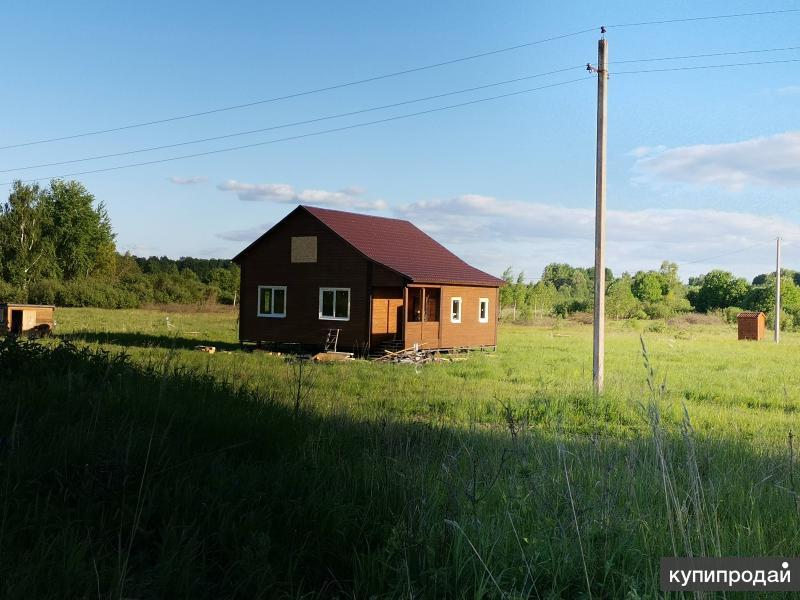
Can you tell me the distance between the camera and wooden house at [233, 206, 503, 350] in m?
24.3

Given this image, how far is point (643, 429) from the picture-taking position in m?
9.77

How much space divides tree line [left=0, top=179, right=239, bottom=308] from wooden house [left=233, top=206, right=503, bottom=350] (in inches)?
1235

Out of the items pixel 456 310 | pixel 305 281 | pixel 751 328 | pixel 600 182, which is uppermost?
pixel 600 182

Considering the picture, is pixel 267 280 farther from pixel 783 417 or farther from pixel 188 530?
pixel 188 530

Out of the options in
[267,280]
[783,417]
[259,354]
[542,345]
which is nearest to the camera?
[783,417]

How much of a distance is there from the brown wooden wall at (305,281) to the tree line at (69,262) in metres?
30.8

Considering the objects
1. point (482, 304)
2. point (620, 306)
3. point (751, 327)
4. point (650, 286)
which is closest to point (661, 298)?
point (650, 286)

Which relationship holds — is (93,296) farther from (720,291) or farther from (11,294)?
(720,291)

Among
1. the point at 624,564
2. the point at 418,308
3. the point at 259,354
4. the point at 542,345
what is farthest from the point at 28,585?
the point at 542,345

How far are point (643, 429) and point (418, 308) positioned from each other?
17423mm

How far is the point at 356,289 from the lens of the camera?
24438mm

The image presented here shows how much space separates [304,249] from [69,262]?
142 feet

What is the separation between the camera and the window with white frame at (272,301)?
26.4 meters

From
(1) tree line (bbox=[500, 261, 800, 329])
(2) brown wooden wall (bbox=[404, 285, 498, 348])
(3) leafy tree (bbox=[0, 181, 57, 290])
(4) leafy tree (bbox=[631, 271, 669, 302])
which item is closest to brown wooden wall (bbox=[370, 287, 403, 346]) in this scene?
(2) brown wooden wall (bbox=[404, 285, 498, 348])
